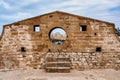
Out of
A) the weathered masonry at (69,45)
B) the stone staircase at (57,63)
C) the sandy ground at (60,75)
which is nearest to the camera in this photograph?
the sandy ground at (60,75)

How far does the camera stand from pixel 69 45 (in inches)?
671

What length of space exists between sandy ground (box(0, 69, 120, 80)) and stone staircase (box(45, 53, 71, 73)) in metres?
0.47

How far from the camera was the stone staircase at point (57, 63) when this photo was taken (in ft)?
50.8

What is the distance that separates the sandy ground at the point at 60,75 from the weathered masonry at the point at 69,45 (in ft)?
2.55

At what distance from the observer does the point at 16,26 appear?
17.3 meters

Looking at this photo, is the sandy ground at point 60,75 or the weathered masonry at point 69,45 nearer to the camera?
the sandy ground at point 60,75

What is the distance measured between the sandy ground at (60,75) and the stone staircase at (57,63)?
470 millimetres

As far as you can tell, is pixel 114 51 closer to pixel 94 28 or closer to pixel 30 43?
pixel 94 28

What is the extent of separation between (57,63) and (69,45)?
174 centimetres

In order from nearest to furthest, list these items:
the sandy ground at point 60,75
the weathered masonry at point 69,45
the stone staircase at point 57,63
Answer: the sandy ground at point 60,75, the stone staircase at point 57,63, the weathered masonry at point 69,45

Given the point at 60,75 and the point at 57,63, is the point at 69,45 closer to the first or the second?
the point at 57,63

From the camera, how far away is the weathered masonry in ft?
55.6

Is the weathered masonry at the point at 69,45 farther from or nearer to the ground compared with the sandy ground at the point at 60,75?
farther from the ground

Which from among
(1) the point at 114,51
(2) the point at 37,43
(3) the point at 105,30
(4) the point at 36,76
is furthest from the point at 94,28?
(4) the point at 36,76
